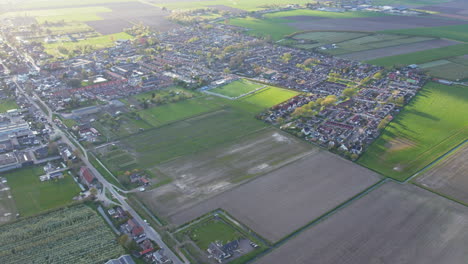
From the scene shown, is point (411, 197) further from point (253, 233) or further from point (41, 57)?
point (41, 57)

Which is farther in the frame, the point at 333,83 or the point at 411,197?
the point at 333,83

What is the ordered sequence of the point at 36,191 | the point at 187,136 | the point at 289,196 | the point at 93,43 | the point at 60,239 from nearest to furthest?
the point at 60,239, the point at 289,196, the point at 36,191, the point at 187,136, the point at 93,43

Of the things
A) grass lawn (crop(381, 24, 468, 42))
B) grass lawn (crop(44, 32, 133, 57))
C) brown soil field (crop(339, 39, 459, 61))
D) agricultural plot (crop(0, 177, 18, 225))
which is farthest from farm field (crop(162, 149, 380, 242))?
grass lawn (crop(381, 24, 468, 42))

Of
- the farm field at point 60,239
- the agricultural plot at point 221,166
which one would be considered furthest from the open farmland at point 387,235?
the farm field at point 60,239

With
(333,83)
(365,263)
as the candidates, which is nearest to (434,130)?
(333,83)

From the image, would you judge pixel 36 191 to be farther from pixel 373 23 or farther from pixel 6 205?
pixel 373 23

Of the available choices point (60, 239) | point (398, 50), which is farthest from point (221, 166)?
point (398, 50)
